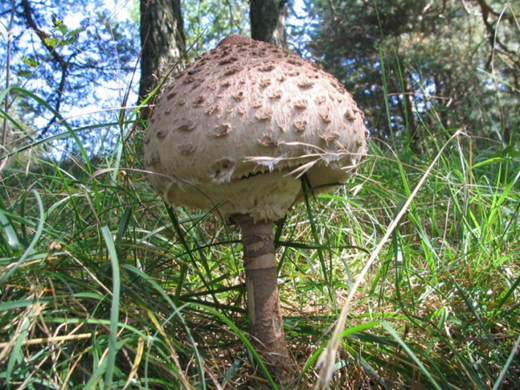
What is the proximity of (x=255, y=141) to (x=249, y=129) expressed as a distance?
4 cm

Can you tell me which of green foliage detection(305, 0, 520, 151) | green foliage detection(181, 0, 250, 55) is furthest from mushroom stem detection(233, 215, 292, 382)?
green foliage detection(305, 0, 520, 151)

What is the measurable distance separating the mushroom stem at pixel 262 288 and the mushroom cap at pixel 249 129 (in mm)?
72

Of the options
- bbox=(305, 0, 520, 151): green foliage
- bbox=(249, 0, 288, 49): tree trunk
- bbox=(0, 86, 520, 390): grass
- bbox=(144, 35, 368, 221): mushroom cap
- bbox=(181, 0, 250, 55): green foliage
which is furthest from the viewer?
bbox=(305, 0, 520, 151): green foliage

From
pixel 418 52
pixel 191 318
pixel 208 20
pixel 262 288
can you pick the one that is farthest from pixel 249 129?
pixel 418 52

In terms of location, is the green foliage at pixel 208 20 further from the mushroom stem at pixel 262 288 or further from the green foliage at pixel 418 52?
the green foliage at pixel 418 52

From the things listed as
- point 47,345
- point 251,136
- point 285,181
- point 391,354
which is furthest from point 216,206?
point 391,354

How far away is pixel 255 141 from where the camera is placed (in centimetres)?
123

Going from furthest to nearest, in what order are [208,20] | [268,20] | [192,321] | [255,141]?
[268,20]
[208,20]
[192,321]
[255,141]

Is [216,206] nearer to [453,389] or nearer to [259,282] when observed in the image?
[259,282]

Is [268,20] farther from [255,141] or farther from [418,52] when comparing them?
[418,52]

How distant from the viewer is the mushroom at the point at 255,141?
124cm

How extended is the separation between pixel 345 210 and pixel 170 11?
2.94 meters

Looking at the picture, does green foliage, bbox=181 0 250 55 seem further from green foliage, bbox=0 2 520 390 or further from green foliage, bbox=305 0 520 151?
green foliage, bbox=305 0 520 151

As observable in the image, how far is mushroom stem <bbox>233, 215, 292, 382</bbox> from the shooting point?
4.94 feet
